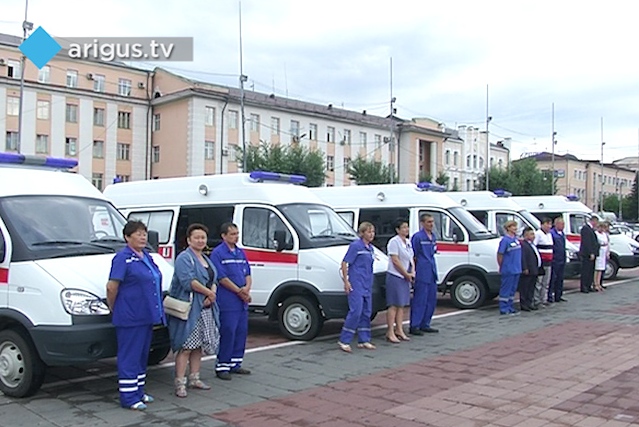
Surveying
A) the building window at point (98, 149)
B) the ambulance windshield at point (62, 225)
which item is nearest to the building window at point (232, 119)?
the building window at point (98, 149)

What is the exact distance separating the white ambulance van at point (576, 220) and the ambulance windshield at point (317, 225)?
32.7 ft

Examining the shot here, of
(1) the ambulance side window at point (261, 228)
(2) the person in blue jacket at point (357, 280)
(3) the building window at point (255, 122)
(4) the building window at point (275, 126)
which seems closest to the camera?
(2) the person in blue jacket at point (357, 280)

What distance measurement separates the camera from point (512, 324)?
12133mm

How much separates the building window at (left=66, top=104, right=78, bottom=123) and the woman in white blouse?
48360 millimetres

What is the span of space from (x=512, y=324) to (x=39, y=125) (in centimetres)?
4726

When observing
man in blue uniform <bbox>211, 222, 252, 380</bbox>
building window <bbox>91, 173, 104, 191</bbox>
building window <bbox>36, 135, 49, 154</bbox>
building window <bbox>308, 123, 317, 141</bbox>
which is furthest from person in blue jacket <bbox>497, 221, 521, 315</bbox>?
building window <bbox>308, 123, 317, 141</bbox>

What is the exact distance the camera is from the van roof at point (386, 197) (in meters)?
14.5

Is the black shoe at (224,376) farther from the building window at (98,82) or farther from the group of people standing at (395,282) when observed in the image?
the building window at (98,82)

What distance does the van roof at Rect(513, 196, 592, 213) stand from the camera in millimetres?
19312

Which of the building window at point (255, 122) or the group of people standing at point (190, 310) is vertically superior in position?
the building window at point (255, 122)

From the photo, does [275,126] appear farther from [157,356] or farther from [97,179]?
[157,356]

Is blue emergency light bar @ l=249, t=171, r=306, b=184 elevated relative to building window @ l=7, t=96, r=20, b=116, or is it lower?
lower

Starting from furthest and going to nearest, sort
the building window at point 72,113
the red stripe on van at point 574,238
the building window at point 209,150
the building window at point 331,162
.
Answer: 1. the building window at point 331,162
2. the building window at point 209,150
3. the building window at point 72,113
4. the red stripe on van at point 574,238

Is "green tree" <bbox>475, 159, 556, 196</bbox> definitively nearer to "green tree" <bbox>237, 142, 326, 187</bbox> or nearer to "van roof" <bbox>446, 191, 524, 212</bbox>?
"green tree" <bbox>237, 142, 326, 187</bbox>
